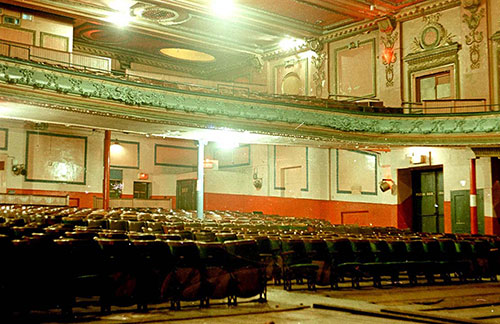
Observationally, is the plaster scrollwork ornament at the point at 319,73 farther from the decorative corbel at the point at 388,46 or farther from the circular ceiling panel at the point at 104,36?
the circular ceiling panel at the point at 104,36

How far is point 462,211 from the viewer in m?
14.1

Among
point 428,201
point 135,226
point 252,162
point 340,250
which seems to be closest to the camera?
point 340,250

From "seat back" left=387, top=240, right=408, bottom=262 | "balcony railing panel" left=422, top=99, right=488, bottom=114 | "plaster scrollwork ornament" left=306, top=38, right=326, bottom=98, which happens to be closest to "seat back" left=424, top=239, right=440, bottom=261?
"seat back" left=387, top=240, right=408, bottom=262

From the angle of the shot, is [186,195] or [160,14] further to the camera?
[186,195]

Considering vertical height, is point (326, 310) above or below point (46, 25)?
below

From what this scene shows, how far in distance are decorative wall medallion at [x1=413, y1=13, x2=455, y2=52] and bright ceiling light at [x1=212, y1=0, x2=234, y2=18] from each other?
5.67 meters

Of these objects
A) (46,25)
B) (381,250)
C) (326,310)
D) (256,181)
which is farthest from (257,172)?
(326,310)

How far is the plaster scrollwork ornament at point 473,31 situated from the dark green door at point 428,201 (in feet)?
10.8

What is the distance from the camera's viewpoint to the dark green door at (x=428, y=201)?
50.0 ft

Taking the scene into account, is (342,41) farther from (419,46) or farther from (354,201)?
(354,201)

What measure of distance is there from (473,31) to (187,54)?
34.4 feet

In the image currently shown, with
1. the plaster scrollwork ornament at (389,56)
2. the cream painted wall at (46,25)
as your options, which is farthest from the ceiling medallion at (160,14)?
the plaster scrollwork ornament at (389,56)

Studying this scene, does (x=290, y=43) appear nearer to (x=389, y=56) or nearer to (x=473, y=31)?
(x=389, y=56)

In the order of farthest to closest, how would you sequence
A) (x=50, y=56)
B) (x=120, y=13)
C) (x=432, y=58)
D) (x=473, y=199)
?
(x=120, y=13)
(x=432, y=58)
(x=473, y=199)
(x=50, y=56)
